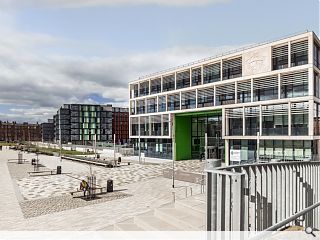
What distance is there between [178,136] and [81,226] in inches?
1304

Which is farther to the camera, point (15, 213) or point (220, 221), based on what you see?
point (15, 213)

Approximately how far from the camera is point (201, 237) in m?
7.03

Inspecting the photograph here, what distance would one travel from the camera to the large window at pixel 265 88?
30.7 metres

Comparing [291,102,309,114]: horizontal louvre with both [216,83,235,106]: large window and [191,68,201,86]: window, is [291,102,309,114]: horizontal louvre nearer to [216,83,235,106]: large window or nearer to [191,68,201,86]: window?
[216,83,235,106]: large window

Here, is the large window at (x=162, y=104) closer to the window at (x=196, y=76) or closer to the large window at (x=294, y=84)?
the window at (x=196, y=76)

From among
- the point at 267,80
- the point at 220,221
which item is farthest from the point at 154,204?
the point at 267,80

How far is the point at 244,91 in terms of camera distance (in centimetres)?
3362

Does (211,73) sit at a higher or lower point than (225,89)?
higher

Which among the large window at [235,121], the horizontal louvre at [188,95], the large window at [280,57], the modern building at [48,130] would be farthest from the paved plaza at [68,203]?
the modern building at [48,130]

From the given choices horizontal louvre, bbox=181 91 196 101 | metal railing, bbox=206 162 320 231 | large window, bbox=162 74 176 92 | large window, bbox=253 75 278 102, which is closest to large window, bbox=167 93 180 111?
horizontal louvre, bbox=181 91 196 101

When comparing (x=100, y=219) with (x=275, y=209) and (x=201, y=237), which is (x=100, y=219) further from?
(x=275, y=209)

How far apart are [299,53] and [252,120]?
28.3ft

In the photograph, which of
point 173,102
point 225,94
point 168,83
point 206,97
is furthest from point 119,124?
point 225,94

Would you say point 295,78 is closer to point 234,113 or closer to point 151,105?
point 234,113
